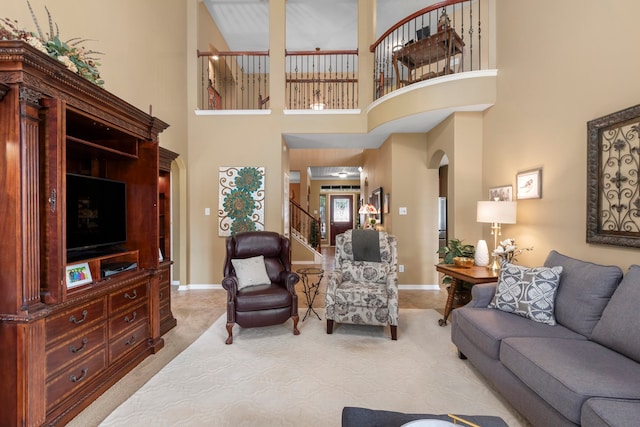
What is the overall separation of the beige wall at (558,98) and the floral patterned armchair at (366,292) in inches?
58.3

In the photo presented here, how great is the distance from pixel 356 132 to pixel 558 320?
3.73m

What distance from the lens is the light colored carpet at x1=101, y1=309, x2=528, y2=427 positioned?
72.8 inches

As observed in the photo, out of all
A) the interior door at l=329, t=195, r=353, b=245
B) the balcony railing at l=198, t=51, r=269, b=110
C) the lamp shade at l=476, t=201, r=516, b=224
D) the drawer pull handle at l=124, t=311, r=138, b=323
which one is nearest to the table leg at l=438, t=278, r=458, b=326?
the lamp shade at l=476, t=201, r=516, b=224

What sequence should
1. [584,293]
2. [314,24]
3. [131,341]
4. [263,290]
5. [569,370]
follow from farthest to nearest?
[314,24] → [263,290] → [131,341] → [584,293] → [569,370]

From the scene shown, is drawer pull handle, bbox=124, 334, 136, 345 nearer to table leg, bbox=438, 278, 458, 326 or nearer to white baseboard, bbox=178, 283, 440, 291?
white baseboard, bbox=178, 283, 440, 291

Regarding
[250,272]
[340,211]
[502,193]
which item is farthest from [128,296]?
[340,211]

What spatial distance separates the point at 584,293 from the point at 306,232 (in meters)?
7.66

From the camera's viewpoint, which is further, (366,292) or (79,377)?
(366,292)

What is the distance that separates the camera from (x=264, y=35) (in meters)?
6.54

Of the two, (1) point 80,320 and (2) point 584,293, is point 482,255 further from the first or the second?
(1) point 80,320

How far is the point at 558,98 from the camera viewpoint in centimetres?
264

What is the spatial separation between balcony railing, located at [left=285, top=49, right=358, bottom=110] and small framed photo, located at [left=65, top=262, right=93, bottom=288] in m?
4.00

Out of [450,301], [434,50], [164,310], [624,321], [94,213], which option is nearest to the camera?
[624,321]

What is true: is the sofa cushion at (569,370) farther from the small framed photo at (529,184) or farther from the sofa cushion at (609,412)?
the small framed photo at (529,184)
